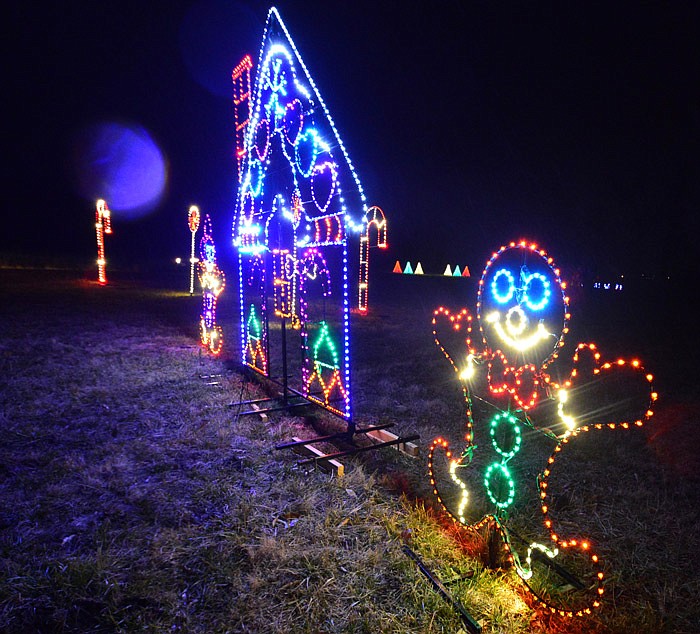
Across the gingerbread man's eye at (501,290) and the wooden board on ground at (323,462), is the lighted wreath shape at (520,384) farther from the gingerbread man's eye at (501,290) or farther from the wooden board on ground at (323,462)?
the wooden board on ground at (323,462)

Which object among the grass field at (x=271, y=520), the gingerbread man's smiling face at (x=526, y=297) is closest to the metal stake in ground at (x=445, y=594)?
the grass field at (x=271, y=520)

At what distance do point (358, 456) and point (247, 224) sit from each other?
12.4 ft

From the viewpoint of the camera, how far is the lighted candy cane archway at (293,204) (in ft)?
14.6

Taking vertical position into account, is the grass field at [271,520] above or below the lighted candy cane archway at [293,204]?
below

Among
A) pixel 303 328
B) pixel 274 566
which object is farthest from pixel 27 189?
pixel 274 566

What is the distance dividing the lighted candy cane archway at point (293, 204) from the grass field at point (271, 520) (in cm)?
105

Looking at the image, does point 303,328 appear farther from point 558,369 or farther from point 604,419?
point 558,369

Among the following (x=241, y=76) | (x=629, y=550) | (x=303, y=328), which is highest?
(x=241, y=76)

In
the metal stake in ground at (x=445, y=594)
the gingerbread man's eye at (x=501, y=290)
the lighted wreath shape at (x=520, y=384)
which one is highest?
the gingerbread man's eye at (x=501, y=290)

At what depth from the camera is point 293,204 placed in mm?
5312

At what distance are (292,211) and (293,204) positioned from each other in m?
0.09

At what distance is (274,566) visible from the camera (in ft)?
9.00

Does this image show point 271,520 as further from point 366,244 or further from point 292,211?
point 366,244

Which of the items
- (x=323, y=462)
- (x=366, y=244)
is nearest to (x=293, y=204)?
(x=323, y=462)
